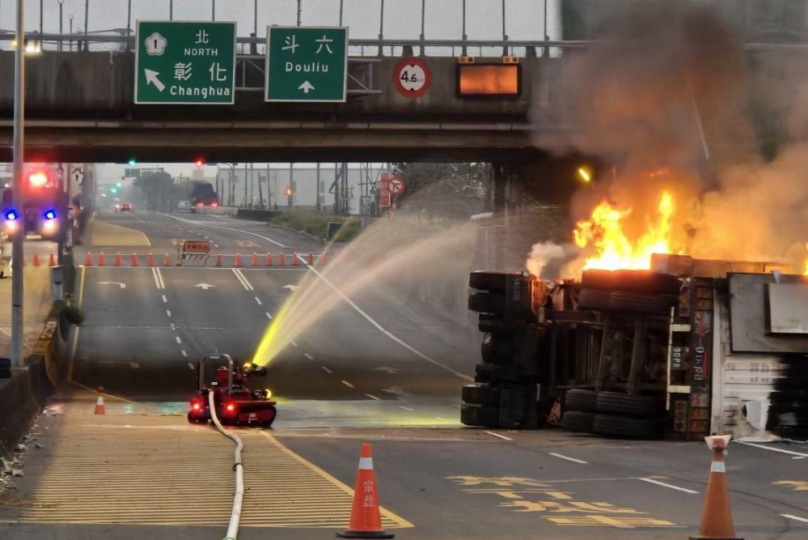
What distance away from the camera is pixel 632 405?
61.1 ft

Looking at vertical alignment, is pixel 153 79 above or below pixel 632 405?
above

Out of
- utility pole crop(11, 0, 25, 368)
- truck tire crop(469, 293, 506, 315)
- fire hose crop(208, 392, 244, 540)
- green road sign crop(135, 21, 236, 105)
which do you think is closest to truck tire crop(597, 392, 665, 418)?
truck tire crop(469, 293, 506, 315)

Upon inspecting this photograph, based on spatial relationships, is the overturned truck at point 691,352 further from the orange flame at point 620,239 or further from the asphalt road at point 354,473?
the orange flame at point 620,239

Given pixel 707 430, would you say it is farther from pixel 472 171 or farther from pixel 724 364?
pixel 472 171

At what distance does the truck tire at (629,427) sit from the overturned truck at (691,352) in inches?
0.5

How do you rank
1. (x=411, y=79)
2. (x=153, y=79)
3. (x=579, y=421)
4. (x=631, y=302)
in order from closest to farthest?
(x=631, y=302)
(x=579, y=421)
(x=153, y=79)
(x=411, y=79)

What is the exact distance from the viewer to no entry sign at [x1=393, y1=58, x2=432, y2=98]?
30.6 m

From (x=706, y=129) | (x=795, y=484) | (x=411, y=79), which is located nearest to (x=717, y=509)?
(x=795, y=484)

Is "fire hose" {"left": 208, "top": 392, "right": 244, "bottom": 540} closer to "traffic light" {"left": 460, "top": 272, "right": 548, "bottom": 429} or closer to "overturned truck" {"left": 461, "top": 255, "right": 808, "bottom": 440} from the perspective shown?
"traffic light" {"left": 460, "top": 272, "right": 548, "bottom": 429}

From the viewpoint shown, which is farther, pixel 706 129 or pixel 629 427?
pixel 706 129

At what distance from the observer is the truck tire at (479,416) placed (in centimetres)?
2103

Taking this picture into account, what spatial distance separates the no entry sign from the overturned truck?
11220 mm

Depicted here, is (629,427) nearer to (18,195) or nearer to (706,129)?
(706,129)

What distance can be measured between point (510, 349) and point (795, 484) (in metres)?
7.45
